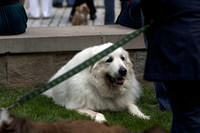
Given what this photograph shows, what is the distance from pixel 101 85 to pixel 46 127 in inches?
125

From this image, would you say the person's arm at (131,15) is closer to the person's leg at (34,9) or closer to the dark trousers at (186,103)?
the dark trousers at (186,103)

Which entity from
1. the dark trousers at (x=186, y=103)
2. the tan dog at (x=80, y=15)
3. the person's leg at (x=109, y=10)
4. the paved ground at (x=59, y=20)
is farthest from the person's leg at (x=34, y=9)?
the dark trousers at (x=186, y=103)

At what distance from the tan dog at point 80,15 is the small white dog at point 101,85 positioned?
231 inches

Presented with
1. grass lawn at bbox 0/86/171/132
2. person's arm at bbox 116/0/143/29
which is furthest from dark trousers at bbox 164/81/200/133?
person's arm at bbox 116/0/143/29

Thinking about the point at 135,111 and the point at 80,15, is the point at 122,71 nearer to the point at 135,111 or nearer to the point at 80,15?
the point at 135,111

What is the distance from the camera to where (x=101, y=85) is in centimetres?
564

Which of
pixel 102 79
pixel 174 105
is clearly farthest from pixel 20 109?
pixel 174 105

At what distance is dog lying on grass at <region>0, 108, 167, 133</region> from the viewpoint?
7.63 feet

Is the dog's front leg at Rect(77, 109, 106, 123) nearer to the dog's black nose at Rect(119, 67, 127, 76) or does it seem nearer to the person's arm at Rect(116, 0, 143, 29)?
the dog's black nose at Rect(119, 67, 127, 76)

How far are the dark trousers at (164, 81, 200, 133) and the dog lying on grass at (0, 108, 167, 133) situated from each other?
48 cm

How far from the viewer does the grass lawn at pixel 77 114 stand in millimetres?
5094

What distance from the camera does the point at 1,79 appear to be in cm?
661

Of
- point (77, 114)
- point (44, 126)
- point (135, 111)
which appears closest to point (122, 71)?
point (135, 111)

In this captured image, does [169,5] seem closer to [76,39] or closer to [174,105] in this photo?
[174,105]
